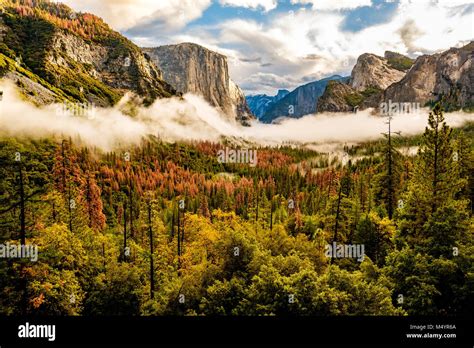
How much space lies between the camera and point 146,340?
16438 mm

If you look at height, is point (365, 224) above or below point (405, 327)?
above

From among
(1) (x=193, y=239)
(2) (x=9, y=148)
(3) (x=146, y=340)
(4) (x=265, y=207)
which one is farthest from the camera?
(4) (x=265, y=207)

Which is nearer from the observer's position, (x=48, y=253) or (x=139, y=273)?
(x=48, y=253)

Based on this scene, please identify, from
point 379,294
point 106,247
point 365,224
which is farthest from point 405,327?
point 106,247

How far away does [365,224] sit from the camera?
3575cm

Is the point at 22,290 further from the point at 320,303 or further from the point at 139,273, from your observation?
the point at 320,303

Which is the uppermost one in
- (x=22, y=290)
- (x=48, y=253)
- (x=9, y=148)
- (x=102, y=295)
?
(x=9, y=148)

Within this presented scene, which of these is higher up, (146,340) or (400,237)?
(400,237)

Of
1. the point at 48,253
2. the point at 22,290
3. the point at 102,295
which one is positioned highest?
the point at 48,253

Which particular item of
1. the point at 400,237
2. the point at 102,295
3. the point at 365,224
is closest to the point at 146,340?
the point at 102,295

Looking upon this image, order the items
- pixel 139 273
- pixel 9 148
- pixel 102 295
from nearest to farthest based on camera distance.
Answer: pixel 9 148
pixel 102 295
pixel 139 273

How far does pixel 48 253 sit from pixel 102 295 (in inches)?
273

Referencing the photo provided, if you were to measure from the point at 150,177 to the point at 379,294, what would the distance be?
561ft

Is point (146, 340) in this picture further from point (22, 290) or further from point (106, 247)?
point (106, 247)
